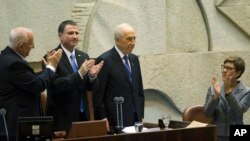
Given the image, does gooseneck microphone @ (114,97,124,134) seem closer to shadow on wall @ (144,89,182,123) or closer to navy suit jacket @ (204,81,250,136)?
navy suit jacket @ (204,81,250,136)

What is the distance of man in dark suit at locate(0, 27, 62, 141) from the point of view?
15.0ft

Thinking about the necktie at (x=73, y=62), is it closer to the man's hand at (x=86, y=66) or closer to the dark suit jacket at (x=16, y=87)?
the man's hand at (x=86, y=66)

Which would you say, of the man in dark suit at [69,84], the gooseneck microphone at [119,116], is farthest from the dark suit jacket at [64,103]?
the gooseneck microphone at [119,116]

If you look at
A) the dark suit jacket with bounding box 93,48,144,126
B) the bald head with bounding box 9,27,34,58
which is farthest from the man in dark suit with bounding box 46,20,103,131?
the bald head with bounding box 9,27,34,58

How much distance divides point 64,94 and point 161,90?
68.1 inches

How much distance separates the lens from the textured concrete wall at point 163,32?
599cm

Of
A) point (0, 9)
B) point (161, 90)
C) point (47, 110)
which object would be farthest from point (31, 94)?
point (161, 90)

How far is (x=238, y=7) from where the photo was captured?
682cm

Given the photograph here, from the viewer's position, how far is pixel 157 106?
21.7 ft

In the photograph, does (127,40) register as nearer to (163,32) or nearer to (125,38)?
(125,38)

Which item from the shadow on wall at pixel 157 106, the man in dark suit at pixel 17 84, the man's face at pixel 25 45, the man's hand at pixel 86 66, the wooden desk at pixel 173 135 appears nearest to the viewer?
the wooden desk at pixel 173 135

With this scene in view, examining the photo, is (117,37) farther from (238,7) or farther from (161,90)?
(238,7)

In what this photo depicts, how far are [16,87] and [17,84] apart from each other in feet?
0.14

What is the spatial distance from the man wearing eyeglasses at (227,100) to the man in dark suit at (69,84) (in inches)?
34.3
